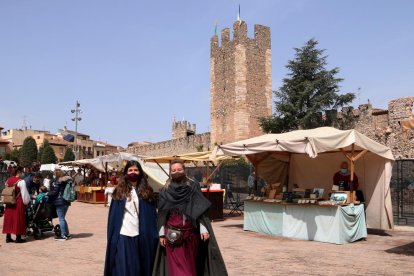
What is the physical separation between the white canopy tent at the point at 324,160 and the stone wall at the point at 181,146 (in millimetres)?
20811

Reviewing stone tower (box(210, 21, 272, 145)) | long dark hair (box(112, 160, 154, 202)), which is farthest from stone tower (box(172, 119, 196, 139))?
long dark hair (box(112, 160, 154, 202))

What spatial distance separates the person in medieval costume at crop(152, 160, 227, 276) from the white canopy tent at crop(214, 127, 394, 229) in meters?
5.03

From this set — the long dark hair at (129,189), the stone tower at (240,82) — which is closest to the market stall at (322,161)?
the long dark hair at (129,189)

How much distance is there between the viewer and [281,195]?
10.3 m

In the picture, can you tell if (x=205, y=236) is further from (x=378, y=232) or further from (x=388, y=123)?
(x=388, y=123)

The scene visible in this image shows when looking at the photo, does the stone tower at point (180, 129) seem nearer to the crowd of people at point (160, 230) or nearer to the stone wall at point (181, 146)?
the stone wall at point (181, 146)

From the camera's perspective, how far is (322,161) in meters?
11.9

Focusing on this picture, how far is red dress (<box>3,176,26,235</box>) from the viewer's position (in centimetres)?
873

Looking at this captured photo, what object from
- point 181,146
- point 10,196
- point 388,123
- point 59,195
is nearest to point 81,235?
point 59,195

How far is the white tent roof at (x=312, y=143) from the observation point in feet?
29.3

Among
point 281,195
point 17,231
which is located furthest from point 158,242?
point 281,195

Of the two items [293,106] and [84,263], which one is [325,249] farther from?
[293,106]

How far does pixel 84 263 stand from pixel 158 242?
3178mm

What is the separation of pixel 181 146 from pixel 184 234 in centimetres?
3312
